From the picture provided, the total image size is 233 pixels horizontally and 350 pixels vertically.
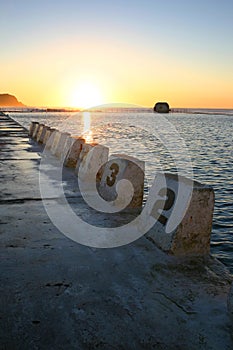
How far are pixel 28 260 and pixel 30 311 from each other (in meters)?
0.96

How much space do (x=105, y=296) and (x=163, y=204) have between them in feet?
5.30

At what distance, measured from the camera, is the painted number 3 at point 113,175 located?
5.97m

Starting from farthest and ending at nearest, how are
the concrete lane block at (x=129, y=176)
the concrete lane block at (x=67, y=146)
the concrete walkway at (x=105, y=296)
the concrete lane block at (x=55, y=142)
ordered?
the concrete lane block at (x=55, y=142) → the concrete lane block at (x=67, y=146) → the concrete lane block at (x=129, y=176) → the concrete walkway at (x=105, y=296)

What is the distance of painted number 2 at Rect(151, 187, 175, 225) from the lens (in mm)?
4129

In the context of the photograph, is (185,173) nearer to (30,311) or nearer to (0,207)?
(0,207)

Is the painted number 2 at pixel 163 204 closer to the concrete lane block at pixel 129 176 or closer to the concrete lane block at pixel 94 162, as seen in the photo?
the concrete lane block at pixel 129 176

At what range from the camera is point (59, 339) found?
2.42 meters

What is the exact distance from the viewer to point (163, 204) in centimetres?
427

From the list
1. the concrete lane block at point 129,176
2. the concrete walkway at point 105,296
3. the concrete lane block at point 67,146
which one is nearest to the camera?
the concrete walkway at point 105,296

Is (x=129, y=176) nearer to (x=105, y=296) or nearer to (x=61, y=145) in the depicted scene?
(x=105, y=296)

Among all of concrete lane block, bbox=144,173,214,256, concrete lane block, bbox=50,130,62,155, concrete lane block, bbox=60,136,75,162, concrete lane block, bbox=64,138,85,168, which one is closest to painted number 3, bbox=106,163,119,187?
concrete lane block, bbox=144,173,214,256

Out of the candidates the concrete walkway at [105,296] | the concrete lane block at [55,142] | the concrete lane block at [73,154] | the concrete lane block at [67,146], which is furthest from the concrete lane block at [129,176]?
the concrete lane block at [55,142]

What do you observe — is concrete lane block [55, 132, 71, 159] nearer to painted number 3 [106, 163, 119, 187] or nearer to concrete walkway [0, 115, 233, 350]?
painted number 3 [106, 163, 119, 187]

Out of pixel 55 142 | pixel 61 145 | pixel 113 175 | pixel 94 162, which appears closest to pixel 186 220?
pixel 113 175
